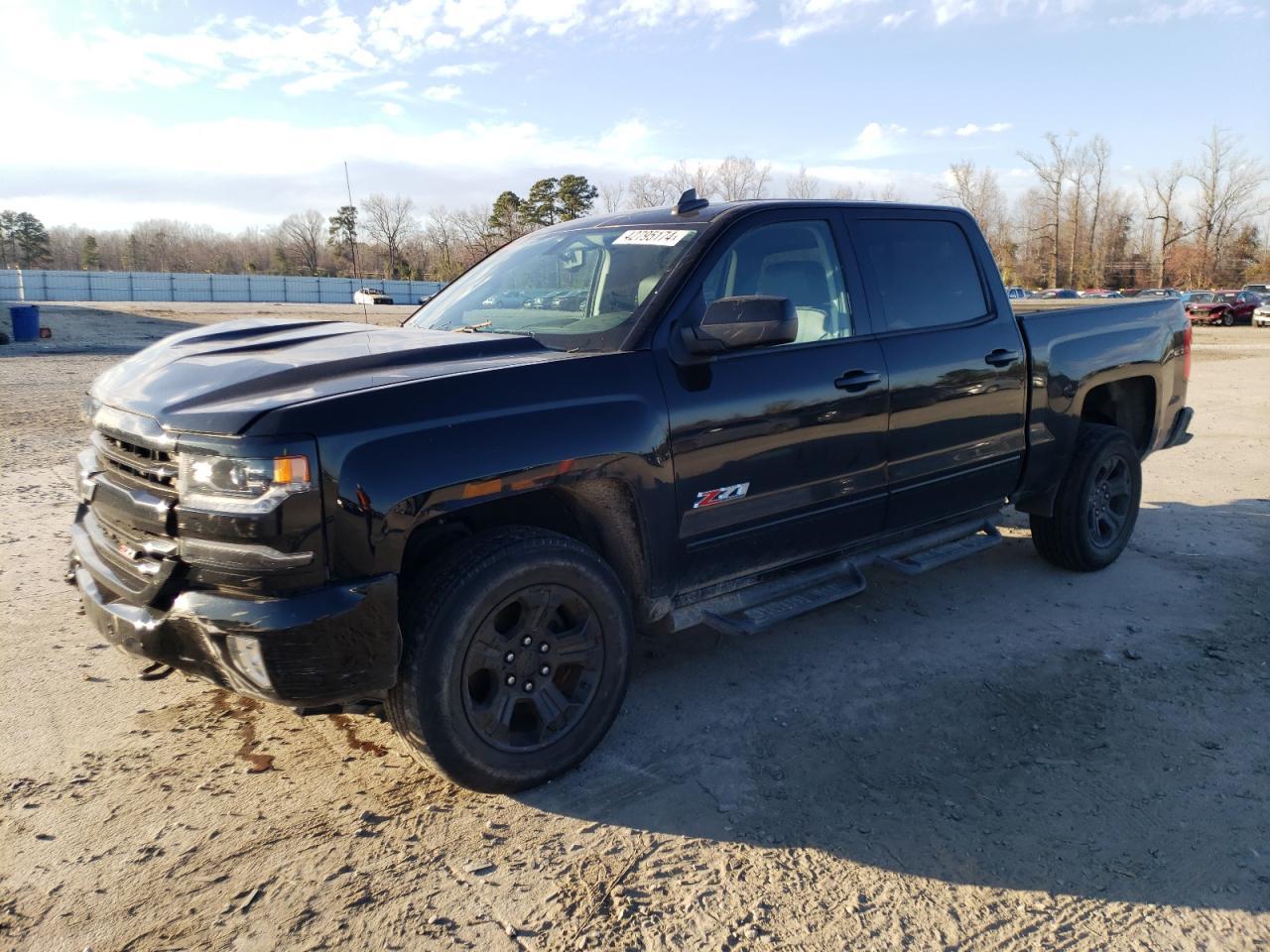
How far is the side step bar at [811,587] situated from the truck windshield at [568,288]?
3.66 ft

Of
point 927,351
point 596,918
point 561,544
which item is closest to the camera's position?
point 596,918

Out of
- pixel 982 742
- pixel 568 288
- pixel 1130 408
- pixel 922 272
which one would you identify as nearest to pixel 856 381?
pixel 922 272

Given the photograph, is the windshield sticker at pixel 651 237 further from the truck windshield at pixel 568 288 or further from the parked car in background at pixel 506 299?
the parked car in background at pixel 506 299

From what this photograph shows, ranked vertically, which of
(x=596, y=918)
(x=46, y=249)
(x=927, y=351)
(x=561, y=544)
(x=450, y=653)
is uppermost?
(x=46, y=249)

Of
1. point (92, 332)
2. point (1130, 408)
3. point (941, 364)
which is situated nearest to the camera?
point (941, 364)

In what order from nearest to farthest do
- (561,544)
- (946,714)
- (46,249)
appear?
1. (561,544)
2. (946,714)
3. (46,249)

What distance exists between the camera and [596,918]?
2.52 metres

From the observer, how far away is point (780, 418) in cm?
358

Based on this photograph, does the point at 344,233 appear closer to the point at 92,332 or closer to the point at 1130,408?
the point at 92,332

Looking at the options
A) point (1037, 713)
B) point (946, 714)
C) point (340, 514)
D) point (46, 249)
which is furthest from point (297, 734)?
point (46, 249)

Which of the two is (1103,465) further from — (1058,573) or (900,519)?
(900,519)

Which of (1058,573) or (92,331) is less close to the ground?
(92,331)

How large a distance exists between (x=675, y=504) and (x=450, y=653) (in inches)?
38.6

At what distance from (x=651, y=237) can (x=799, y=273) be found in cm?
68
